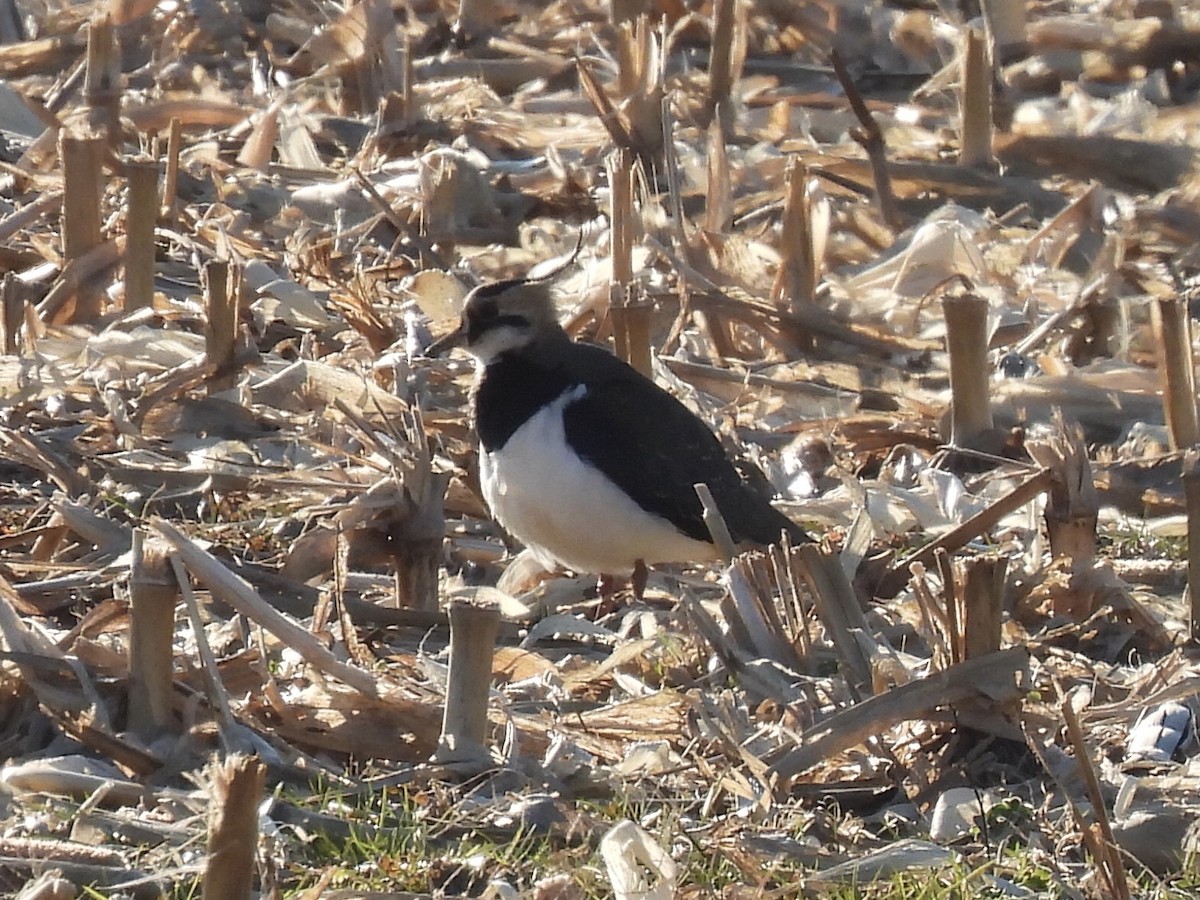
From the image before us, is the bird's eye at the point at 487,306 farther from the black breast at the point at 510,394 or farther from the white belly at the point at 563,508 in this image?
the white belly at the point at 563,508

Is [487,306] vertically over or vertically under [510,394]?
over

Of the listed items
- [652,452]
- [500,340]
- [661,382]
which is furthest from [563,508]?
[661,382]

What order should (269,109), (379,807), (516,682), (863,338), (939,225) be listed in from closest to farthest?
(379,807)
(516,682)
(863,338)
(939,225)
(269,109)

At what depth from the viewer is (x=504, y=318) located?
6.22 meters

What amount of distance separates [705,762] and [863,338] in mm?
3445

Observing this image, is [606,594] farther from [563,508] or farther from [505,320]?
[505,320]

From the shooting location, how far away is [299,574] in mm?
5332

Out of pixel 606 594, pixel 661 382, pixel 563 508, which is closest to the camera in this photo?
pixel 563 508

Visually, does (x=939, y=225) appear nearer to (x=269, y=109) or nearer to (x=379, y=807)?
(x=269, y=109)

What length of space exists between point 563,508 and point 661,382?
43.0 inches

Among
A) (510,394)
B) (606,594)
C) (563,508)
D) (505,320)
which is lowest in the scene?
(606,594)

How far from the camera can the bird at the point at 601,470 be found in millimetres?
5832

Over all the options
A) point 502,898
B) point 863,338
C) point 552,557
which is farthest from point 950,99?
point 502,898

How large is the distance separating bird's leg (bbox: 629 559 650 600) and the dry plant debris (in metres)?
0.09
